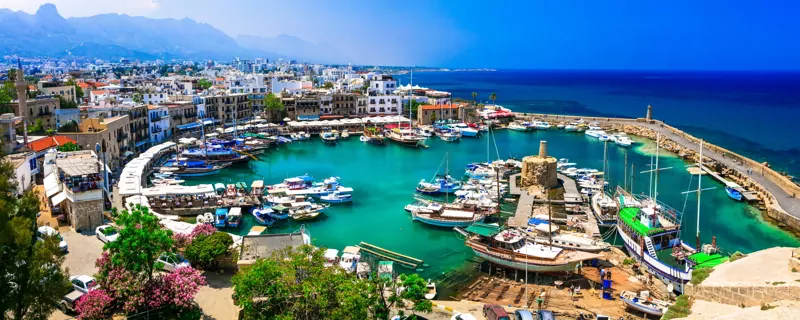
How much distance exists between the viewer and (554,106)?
107750 millimetres

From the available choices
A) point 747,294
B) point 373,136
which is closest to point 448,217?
point 747,294

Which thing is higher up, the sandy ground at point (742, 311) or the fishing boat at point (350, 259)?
the sandy ground at point (742, 311)

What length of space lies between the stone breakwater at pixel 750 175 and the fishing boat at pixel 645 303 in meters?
16.0

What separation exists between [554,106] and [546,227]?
83.5 meters

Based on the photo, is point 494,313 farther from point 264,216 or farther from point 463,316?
point 264,216

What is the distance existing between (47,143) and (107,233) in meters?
17.0

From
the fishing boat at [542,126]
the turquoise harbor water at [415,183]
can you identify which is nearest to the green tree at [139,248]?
the turquoise harbor water at [415,183]

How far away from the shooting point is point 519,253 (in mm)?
24000

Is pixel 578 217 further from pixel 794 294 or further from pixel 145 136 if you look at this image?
pixel 145 136

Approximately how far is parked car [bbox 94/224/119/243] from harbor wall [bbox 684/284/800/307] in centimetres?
2057

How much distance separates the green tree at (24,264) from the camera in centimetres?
1120

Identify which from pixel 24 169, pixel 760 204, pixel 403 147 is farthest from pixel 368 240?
pixel 403 147

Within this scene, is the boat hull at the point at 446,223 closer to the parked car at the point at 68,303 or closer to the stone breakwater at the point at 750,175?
the stone breakwater at the point at 750,175

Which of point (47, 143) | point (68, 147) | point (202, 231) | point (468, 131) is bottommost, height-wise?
point (202, 231)
